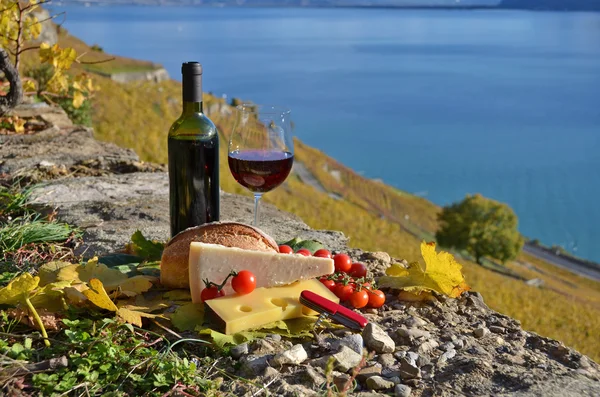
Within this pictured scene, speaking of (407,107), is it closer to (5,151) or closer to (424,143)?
(424,143)

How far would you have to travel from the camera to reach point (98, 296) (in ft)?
5.98

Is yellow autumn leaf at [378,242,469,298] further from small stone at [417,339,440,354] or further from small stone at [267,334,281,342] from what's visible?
small stone at [267,334,281,342]

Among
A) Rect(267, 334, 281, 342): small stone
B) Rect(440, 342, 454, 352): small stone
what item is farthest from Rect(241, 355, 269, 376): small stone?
Rect(440, 342, 454, 352): small stone

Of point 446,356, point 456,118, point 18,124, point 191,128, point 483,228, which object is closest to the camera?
point 446,356

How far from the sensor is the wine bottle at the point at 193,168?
2.37m

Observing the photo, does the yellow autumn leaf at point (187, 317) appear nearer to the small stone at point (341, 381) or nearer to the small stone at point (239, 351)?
the small stone at point (239, 351)

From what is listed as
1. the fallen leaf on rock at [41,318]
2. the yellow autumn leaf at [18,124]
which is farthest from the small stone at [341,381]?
the yellow autumn leaf at [18,124]

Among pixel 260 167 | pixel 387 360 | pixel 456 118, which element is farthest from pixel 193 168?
pixel 456 118

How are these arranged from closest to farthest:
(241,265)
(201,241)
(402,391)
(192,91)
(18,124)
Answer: (402,391) < (241,265) < (201,241) < (192,91) < (18,124)

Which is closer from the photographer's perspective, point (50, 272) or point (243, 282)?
point (243, 282)

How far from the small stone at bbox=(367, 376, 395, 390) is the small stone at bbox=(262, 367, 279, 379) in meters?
0.25

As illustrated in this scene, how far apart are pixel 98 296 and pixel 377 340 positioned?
2.68 ft

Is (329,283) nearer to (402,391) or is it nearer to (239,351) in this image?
(239,351)

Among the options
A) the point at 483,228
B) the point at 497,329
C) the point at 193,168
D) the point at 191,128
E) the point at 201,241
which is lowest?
the point at 483,228
